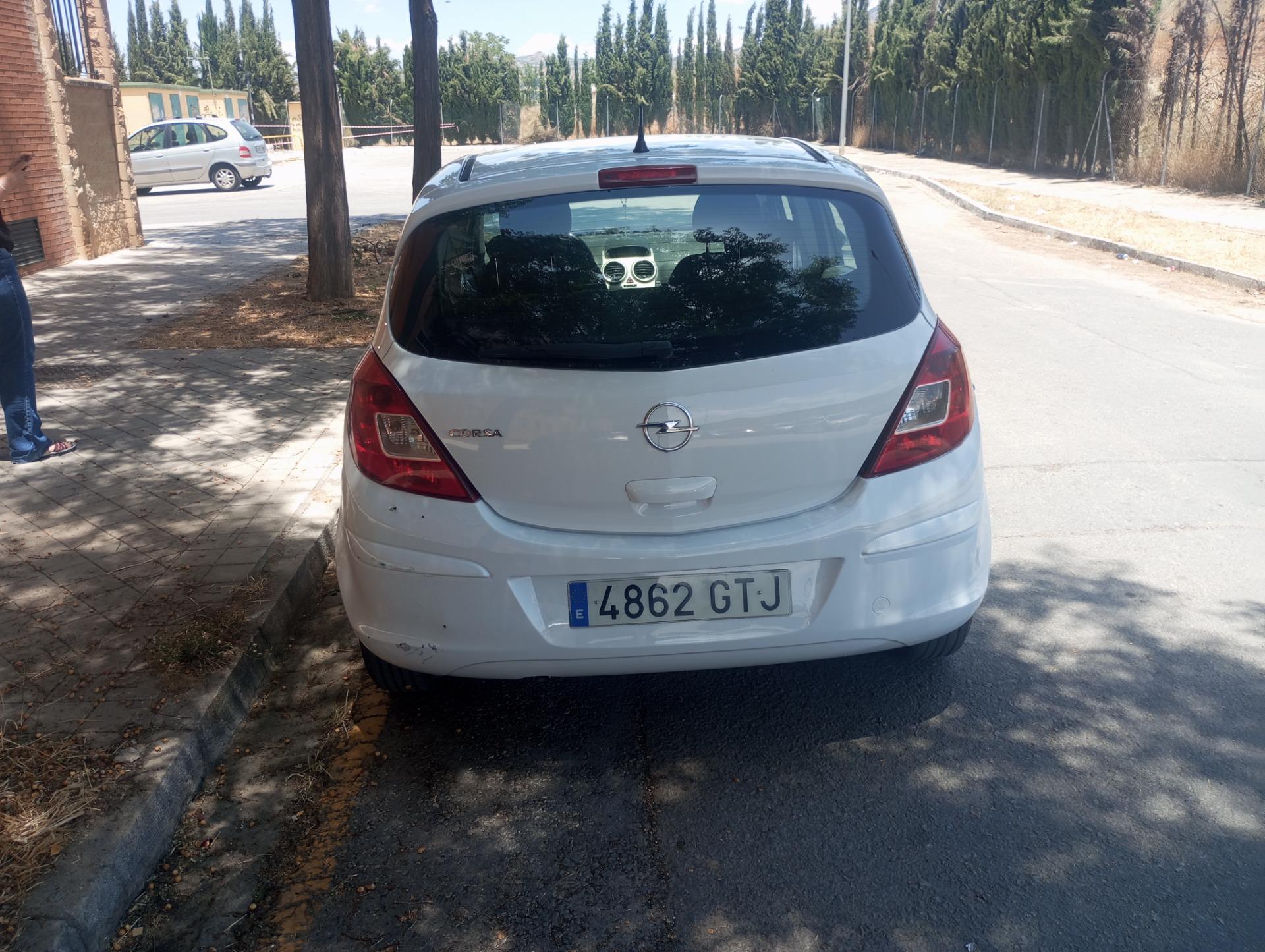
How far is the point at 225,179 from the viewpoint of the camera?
2898 cm

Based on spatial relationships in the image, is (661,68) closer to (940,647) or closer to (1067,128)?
(1067,128)

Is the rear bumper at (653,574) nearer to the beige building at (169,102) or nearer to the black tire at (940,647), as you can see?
the black tire at (940,647)

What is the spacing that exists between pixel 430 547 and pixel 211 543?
7.21 feet

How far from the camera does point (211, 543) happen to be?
4.96 meters

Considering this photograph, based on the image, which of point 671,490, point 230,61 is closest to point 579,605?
point 671,490

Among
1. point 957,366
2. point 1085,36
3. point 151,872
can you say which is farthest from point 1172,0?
point 151,872

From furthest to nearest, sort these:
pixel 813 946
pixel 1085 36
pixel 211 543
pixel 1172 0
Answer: pixel 1085 36, pixel 1172 0, pixel 211 543, pixel 813 946

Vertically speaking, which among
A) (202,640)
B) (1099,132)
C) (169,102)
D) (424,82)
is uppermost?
(169,102)

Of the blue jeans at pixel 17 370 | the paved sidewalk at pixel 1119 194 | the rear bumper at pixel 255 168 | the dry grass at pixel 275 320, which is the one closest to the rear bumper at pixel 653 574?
the blue jeans at pixel 17 370

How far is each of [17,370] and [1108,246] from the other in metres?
13.6

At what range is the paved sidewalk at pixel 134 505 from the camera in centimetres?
369

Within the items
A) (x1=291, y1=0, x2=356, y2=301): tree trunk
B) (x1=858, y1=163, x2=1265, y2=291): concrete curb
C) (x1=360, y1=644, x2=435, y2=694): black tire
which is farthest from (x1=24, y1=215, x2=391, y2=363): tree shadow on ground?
(x1=858, y1=163, x2=1265, y2=291): concrete curb

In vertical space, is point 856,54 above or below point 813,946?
above

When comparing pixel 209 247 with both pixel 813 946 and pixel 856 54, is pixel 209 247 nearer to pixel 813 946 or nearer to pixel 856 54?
pixel 813 946
